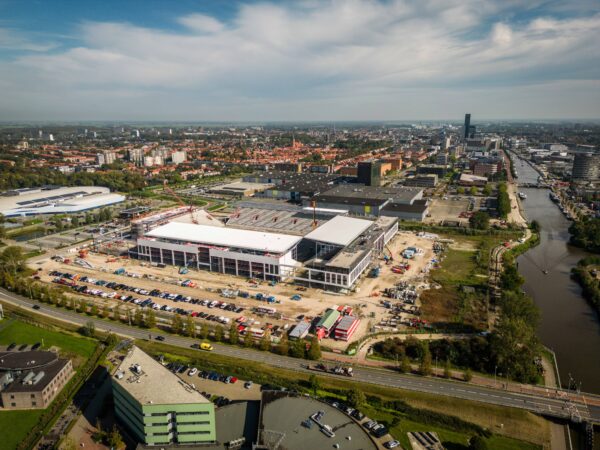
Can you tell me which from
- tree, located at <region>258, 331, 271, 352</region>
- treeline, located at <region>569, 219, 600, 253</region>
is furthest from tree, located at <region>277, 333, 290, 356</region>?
treeline, located at <region>569, 219, 600, 253</region>

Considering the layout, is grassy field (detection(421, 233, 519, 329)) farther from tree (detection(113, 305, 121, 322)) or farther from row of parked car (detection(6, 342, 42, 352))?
row of parked car (detection(6, 342, 42, 352))

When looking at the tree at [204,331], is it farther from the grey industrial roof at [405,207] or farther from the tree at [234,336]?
the grey industrial roof at [405,207]

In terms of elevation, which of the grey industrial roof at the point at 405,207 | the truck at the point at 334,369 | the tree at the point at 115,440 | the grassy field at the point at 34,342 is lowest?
the grassy field at the point at 34,342

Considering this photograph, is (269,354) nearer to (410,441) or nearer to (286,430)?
(286,430)

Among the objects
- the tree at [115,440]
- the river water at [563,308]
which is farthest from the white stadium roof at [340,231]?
the tree at [115,440]

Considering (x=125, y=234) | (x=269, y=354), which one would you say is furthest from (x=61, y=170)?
(x=269, y=354)
